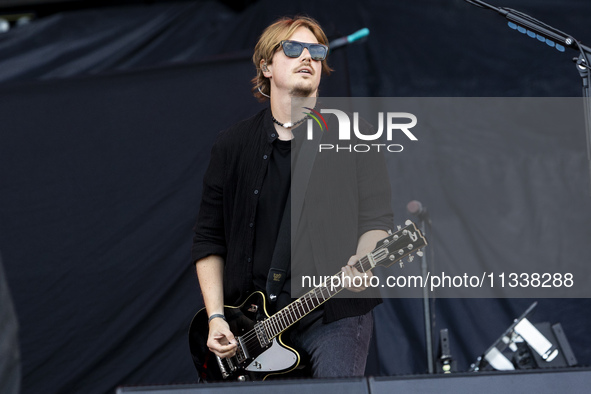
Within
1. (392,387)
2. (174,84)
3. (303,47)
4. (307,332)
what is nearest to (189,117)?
(174,84)

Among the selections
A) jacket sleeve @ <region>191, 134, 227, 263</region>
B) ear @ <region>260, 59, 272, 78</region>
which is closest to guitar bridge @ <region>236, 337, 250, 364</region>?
jacket sleeve @ <region>191, 134, 227, 263</region>

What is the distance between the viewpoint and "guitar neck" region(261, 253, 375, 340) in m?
2.67

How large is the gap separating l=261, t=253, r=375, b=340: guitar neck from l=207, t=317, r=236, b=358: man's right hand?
139 millimetres

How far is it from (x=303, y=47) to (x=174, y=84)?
1.39 m

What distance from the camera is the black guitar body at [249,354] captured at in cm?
271

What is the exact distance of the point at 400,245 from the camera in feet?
8.89

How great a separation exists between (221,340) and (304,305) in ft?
1.07

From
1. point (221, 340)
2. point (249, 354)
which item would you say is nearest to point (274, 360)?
point (249, 354)

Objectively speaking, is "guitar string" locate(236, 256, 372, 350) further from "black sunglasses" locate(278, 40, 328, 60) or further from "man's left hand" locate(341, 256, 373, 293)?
"black sunglasses" locate(278, 40, 328, 60)

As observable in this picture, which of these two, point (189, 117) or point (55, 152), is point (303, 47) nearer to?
point (189, 117)

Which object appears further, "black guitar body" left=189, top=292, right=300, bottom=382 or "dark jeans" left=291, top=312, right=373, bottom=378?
"black guitar body" left=189, top=292, right=300, bottom=382

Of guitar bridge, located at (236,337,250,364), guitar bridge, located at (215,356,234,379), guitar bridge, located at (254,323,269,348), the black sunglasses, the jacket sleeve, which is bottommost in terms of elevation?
guitar bridge, located at (215,356,234,379)

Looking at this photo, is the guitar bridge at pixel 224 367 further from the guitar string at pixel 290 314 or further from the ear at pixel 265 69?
the ear at pixel 265 69

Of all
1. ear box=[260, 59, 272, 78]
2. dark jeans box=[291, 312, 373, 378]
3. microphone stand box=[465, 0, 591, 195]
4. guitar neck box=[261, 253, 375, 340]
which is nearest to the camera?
microphone stand box=[465, 0, 591, 195]
